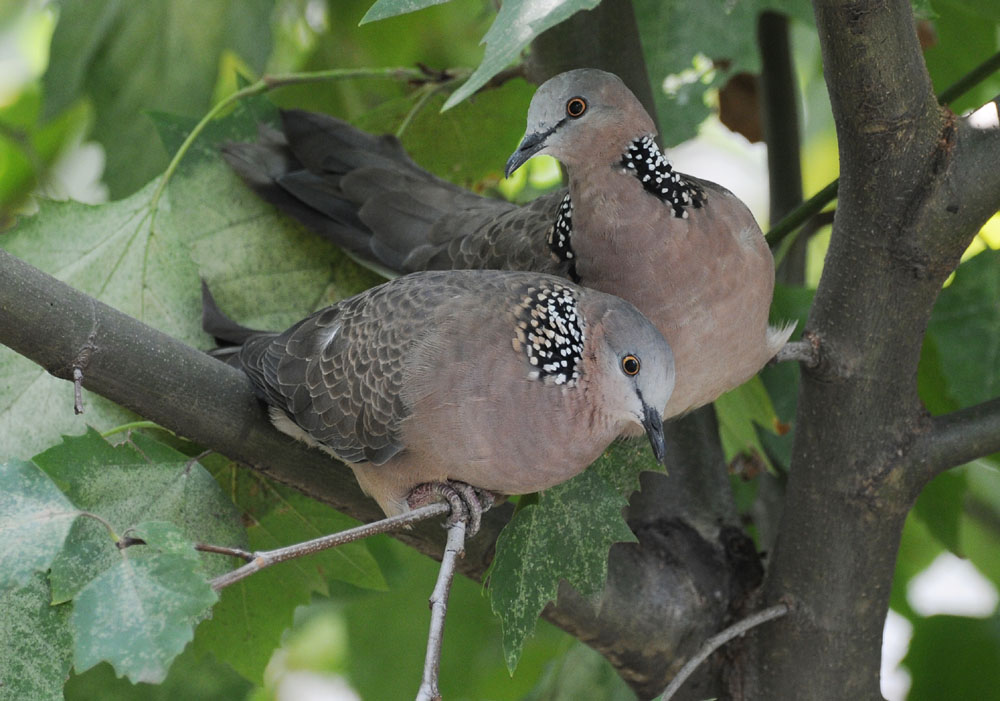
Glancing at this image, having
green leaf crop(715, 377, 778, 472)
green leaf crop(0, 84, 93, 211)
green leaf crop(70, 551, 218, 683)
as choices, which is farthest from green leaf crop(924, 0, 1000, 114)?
green leaf crop(0, 84, 93, 211)

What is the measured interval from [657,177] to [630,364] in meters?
0.21

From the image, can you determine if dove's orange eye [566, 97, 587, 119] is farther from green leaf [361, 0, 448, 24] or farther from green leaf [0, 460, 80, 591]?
green leaf [0, 460, 80, 591]

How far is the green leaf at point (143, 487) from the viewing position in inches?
41.9

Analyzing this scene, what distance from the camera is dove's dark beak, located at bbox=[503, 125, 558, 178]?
3.45 feet

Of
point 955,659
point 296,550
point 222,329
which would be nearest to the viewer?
point 296,550

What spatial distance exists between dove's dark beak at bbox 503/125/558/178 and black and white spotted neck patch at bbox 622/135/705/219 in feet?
0.27

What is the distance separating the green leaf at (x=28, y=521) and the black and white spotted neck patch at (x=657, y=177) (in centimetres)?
60

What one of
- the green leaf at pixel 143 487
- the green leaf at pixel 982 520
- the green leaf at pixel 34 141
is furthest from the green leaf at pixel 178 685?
the green leaf at pixel 982 520

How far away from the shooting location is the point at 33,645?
0.92 metres

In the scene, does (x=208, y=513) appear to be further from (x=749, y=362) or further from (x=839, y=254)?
(x=839, y=254)

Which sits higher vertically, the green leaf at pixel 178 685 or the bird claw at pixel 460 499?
the bird claw at pixel 460 499

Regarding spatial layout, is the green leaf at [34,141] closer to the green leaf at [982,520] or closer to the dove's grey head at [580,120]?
the dove's grey head at [580,120]

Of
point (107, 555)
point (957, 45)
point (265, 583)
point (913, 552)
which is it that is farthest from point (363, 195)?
point (913, 552)

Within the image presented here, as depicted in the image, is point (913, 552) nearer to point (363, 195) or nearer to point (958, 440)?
point (958, 440)
